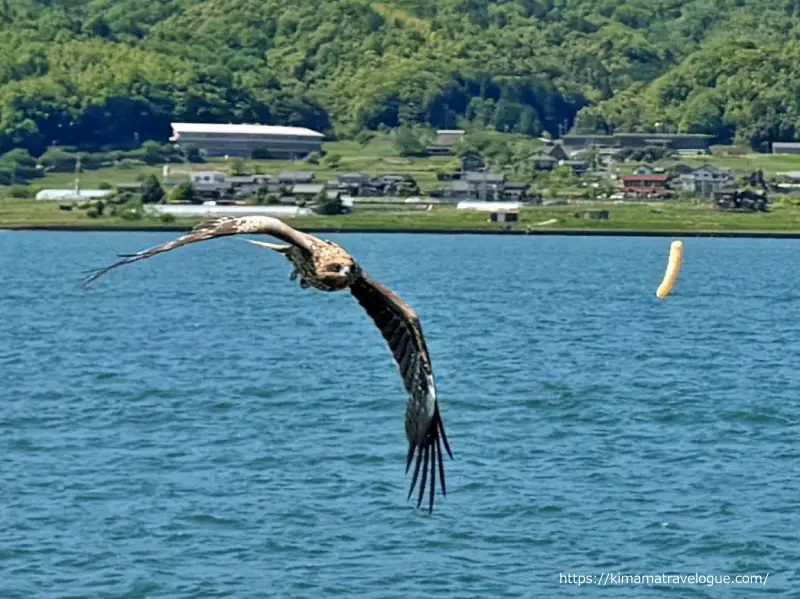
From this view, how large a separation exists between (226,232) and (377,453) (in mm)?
22921

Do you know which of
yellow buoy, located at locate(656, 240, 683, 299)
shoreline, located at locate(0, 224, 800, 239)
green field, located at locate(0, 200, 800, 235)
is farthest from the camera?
green field, located at locate(0, 200, 800, 235)

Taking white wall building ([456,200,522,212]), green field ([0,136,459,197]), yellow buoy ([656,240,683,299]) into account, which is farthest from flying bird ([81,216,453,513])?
green field ([0,136,459,197])

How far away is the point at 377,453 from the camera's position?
38.1 m

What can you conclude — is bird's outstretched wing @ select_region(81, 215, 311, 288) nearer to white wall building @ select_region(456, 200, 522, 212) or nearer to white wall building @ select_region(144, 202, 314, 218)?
white wall building @ select_region(144, 202, 314, 218)

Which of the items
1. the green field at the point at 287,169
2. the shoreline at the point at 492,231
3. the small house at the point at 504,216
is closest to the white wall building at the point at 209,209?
the shoreline at the point at 492,231

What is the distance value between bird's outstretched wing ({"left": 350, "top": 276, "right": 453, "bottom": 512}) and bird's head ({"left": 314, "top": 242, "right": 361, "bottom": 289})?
35cm

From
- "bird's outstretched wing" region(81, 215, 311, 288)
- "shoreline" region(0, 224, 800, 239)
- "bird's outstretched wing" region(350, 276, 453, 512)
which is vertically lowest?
"shoreline" region(0, 224, 800, 239)

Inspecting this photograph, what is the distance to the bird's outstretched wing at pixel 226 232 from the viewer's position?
1498 centimetres

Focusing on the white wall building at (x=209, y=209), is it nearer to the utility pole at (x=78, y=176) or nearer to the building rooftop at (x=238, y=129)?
the utility pole at (x=78, y=176)

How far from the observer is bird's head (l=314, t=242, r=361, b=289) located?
52.5 feet

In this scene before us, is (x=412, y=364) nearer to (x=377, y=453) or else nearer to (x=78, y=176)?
(x=377, y=453)

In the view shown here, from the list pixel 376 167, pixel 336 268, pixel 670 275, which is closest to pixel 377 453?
pixel 670 275

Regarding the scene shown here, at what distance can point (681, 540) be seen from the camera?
1201 inches

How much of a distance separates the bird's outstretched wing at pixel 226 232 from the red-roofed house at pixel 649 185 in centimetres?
14399
